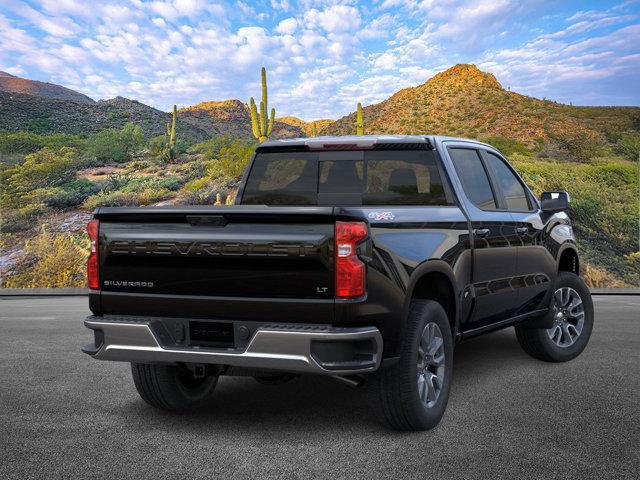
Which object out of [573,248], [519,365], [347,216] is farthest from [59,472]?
[573,248]

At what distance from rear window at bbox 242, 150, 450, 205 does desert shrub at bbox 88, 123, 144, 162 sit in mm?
35564

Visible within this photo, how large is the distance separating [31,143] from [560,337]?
41.1 m

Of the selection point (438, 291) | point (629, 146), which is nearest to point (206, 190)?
point (438, 291)

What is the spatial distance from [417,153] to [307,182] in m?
1.00

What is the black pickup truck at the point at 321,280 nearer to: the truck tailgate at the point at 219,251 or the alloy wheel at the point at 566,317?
the truck tailgate at the point at 219,251

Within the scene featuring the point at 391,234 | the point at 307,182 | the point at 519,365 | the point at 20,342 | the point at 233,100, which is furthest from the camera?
the point at 233,100

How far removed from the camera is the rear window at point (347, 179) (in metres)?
6.05

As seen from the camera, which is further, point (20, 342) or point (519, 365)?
point (20, 342)

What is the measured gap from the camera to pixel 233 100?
90812 millimetres

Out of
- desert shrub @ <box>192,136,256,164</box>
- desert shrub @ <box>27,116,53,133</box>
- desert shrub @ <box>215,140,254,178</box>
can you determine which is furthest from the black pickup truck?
desert shrub @ <box>27,116,53,133</box>

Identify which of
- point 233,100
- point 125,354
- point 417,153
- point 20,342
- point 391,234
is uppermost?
point 233,100

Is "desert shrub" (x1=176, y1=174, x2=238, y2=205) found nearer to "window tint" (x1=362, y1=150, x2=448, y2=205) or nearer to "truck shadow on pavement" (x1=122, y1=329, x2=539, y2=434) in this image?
"truck shadow on pavement" (x1=122, y1=329, x2=539, y2=434)

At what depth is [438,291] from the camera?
18.5ft

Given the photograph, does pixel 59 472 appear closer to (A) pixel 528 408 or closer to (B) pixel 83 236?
(A) pixel 528 408
